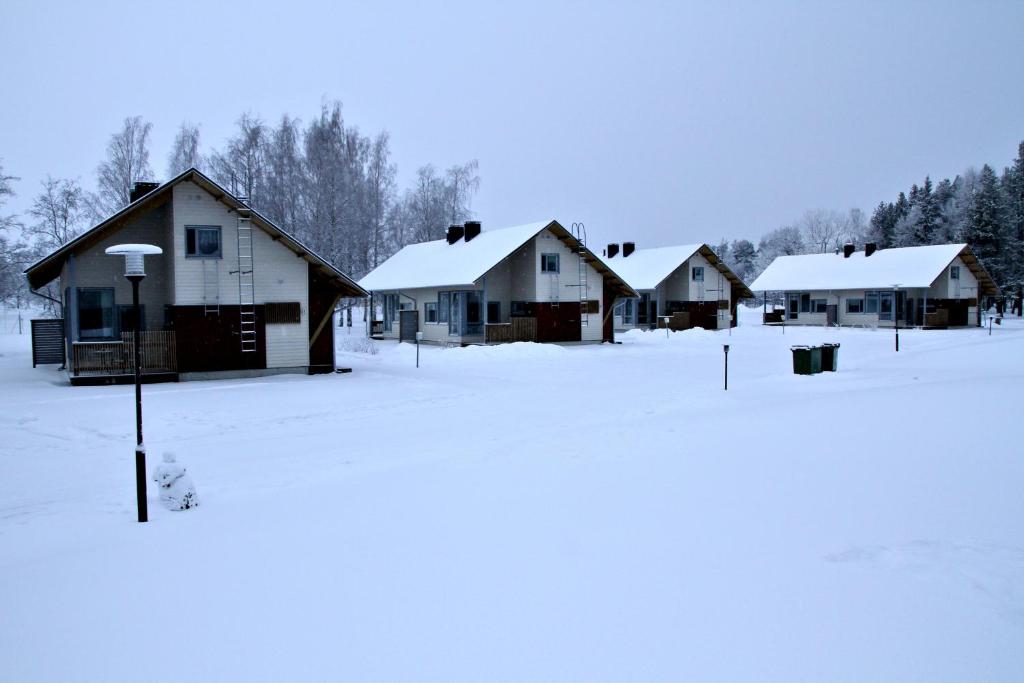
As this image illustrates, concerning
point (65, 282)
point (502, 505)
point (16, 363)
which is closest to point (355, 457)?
point (502, 505)

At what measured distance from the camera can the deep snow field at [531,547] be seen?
187 inches

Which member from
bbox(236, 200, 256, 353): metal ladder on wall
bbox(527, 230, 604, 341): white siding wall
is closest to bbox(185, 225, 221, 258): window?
bbox(236, 200, 256, 353): metal ladder on wall

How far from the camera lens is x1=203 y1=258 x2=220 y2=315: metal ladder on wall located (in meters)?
21.6

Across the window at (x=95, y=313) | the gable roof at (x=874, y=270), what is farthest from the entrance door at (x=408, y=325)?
the gable roof at (x=874, y=270)

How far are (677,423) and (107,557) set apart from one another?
351 inches

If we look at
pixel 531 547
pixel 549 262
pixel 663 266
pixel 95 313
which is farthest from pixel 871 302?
pixel 531 547

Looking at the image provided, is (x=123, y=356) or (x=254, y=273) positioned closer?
(x=123, y=356)

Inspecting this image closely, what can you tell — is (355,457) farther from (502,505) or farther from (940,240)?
(940,240)

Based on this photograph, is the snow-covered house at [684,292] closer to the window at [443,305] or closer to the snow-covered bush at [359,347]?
the window at [443,305]

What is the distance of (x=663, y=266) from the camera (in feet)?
155

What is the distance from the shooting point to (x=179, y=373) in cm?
2128

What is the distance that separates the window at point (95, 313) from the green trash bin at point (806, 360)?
19313 millimetres

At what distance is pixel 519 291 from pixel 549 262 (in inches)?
78.9

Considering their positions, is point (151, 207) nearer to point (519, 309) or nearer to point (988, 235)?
point (519, 309)
